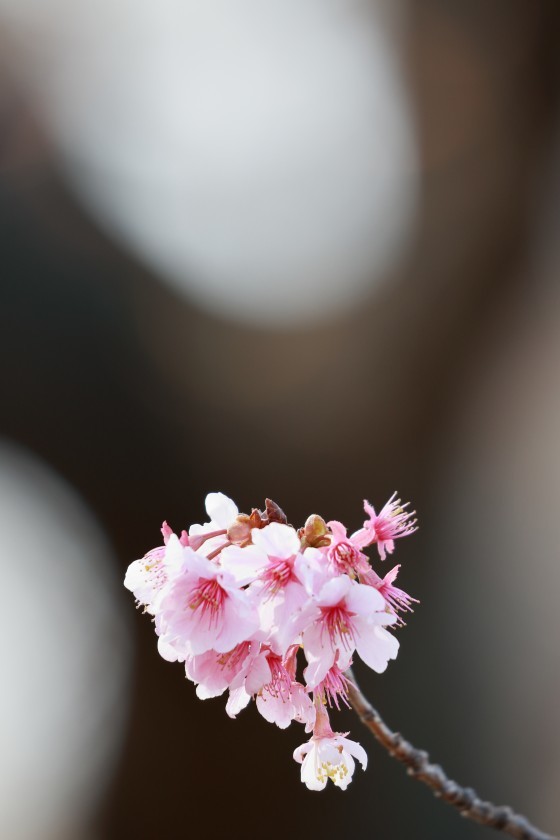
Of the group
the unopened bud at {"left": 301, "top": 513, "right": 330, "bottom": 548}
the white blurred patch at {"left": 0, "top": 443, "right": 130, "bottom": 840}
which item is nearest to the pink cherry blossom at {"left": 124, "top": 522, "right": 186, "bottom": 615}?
the unopened bud at {"left": 301, "top": 513, "right": 330, "bottom": 548}

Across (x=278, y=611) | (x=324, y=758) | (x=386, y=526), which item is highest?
(x=386, y=526)

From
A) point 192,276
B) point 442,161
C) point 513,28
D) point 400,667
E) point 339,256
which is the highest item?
point 513,28

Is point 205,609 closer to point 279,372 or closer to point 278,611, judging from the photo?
point 278,611

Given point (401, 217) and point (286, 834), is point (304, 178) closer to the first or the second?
point (401, 217)

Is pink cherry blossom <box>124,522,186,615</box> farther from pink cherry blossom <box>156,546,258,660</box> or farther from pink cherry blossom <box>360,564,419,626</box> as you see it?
pink cherry blossom <box>360,564,419,626</box>

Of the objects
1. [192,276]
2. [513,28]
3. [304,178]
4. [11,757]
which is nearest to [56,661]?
[11,757]

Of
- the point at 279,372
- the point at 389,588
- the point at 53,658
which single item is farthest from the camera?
the point at 279,372

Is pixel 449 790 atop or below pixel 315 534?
below

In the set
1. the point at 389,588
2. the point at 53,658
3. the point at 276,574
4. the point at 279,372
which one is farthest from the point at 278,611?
the point at 279,372
